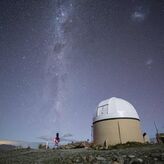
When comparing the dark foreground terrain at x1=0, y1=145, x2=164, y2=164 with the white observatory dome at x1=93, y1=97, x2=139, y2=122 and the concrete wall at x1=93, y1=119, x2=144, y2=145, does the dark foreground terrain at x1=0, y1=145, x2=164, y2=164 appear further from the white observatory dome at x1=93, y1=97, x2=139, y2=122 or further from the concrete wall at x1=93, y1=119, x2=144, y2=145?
the white observatory dome at x1=93, y1=97, x2=139, y2=122

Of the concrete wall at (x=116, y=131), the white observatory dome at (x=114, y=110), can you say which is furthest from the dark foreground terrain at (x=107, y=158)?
the white observatory dome at (x=114, y=110)

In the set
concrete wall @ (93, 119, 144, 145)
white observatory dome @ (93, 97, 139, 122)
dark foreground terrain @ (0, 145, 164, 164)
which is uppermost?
white observatory dome @ (93, 97, 139, 122)

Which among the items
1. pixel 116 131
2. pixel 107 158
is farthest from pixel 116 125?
pixel 107 158

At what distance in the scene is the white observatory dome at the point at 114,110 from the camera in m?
20.5

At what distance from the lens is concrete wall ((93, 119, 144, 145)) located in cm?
1930

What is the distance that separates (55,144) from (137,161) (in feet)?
74.3

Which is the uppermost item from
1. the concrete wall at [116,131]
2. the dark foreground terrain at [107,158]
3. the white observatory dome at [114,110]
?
the white observatory dome at [114,110]

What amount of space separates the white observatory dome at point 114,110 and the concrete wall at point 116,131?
0.63m

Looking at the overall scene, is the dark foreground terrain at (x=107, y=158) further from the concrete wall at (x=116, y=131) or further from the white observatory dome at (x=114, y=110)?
the white observatory dome at (x=114, y=110)

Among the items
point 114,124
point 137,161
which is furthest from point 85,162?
point 114,124

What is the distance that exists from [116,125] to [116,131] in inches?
26.6

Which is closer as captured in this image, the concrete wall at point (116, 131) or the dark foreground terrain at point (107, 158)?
the dark foreground terrain at point (107, 158)

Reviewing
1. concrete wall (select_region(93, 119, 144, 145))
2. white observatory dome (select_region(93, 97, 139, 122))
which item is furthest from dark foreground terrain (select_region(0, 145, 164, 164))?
white observatory dome (select_region(93, 97, 139, 122))

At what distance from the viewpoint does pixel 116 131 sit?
19.4 m
